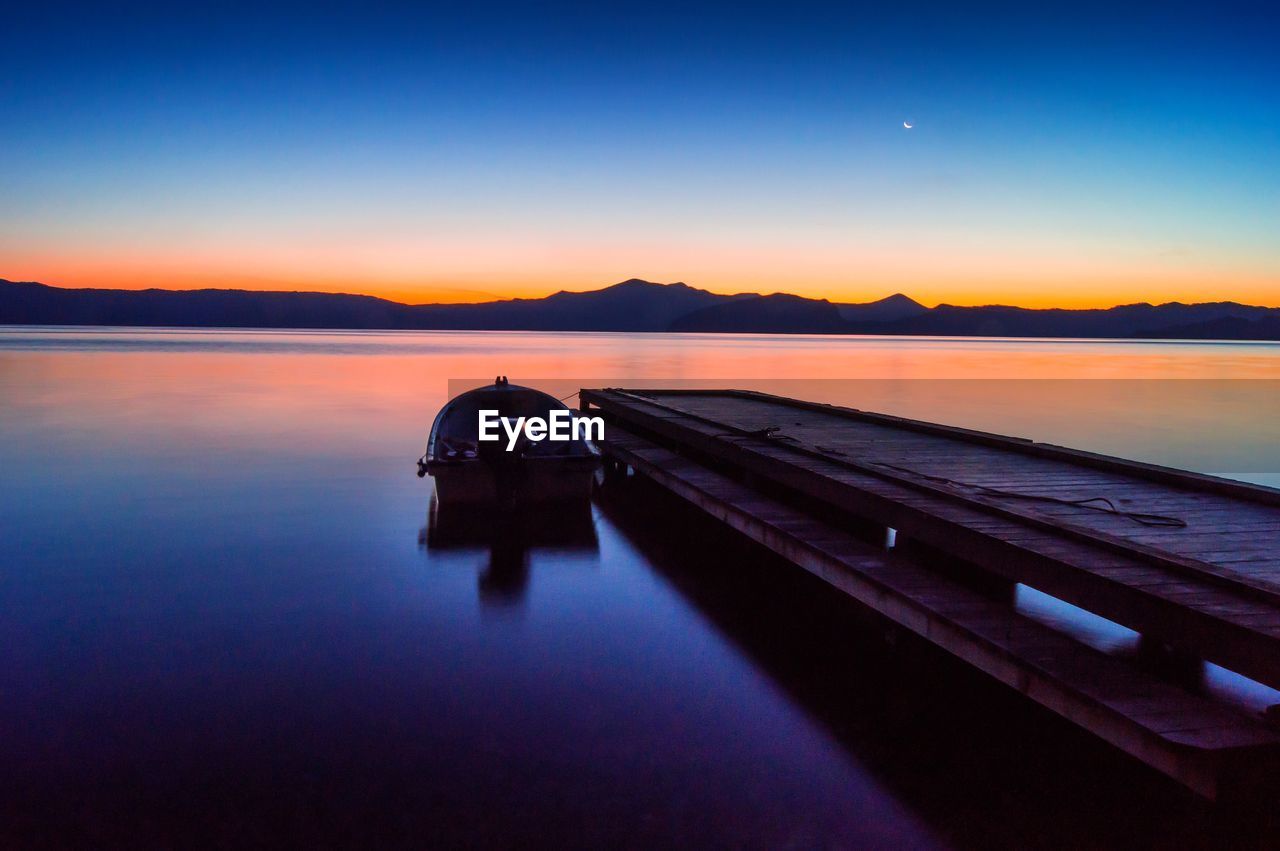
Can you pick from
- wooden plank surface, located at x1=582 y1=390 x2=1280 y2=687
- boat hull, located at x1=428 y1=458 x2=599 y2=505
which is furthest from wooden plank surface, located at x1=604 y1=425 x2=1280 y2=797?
boat hull, located at x1=428 y1=458 x2=599 y2=505

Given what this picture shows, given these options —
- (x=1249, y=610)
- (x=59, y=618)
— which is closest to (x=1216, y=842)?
(x=1249, y=610)

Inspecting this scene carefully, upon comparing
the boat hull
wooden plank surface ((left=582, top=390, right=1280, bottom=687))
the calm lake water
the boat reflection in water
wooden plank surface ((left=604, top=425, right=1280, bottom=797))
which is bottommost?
the boat reflection in water

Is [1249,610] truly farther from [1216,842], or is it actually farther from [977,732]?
[977,732]

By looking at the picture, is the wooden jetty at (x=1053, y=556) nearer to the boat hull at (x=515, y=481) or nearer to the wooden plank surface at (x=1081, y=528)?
the wooden plank surface at (x=1081, y=528)

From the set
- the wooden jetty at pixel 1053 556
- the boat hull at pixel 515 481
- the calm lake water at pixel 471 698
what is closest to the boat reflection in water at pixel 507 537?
the calm lake water at pixel 471 698

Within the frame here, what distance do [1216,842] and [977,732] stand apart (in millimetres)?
1537

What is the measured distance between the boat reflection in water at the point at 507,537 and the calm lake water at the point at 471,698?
0.07m

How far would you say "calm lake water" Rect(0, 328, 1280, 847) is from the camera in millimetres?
4719

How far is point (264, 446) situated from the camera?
1978cm

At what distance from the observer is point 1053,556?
18.0ft

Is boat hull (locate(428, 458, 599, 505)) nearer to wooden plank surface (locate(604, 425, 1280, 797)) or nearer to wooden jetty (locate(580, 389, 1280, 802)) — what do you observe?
wooden jetty (locate(580, 389, 1280, 802))

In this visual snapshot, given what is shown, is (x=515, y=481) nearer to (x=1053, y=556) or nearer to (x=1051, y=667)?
(x=1053, y=556)

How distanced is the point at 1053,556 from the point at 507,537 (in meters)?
7.38

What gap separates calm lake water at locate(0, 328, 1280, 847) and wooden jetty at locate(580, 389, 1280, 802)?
0.66m
